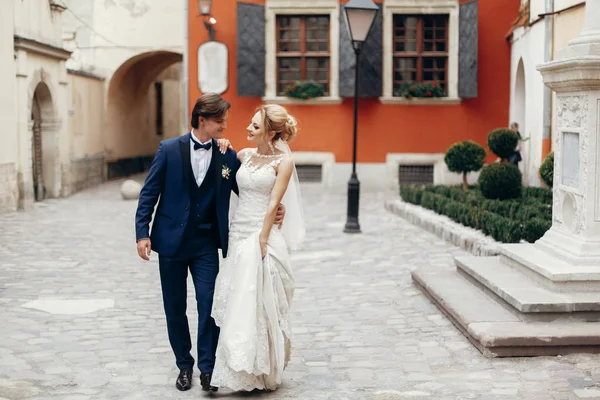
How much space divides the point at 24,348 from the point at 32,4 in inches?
498

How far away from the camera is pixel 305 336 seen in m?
6.64

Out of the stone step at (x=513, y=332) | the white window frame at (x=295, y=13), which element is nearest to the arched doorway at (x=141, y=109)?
the white window frame at (x=295, y=13)

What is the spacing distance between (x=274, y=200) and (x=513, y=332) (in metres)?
1.97

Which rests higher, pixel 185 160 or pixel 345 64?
pixel 345 64

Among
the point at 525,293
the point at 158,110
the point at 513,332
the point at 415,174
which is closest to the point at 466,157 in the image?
the point at 415,174

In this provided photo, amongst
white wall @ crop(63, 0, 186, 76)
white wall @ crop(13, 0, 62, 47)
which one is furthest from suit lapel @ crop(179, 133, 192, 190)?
white wall @ crop(63, 0, 186, 76)

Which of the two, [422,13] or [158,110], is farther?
[158,110]

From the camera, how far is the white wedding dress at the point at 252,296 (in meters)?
4.98

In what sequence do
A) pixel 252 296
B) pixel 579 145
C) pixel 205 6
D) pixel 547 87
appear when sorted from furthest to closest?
pixel 205 6
pixel 547 87
pixel 579 145
pixel 252 296

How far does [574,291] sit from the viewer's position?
6398 mm

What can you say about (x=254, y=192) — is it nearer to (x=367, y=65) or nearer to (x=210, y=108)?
(x=210, y=108)

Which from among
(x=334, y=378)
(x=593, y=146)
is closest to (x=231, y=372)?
(x=334, y=378)

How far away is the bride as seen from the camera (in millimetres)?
4988

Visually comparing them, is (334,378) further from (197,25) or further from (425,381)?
(197,25)
